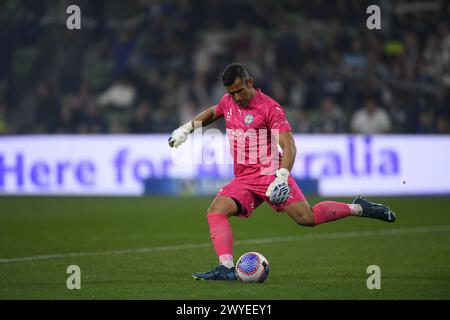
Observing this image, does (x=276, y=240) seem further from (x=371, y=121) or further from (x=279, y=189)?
A: (x=371, y=121)

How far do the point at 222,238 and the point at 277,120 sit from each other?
3.78 feet

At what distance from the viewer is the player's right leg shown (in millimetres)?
8453

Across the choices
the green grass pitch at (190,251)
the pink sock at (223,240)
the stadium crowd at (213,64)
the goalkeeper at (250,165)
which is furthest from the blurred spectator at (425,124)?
the pink sock at (223,240)

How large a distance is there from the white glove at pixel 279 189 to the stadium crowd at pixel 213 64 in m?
11.2

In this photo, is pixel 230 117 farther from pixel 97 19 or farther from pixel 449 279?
pixel 97 19

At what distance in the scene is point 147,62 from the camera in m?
21.7

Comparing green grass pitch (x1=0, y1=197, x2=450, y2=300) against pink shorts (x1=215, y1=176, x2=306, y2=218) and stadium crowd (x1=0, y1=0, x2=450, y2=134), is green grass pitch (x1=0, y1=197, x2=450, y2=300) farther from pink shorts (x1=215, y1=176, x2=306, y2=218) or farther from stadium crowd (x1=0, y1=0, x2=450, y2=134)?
stadium crowd (x1=0, y1=0, x2=450, y2=134)

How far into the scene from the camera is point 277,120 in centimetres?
869

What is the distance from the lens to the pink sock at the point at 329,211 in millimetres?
8914

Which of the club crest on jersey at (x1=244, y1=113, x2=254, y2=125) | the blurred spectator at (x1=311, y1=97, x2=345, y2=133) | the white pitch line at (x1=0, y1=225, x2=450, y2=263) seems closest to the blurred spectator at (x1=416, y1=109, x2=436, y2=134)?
the blurred spectator at (x1=311, y1=97, x2=345, y2=133)

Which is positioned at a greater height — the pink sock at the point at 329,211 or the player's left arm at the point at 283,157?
the player's left arm at the point at 283,157

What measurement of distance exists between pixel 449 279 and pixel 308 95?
1222 cm

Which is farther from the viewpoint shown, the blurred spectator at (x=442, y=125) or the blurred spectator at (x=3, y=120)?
the blurred spectator at (x=3, y=120)

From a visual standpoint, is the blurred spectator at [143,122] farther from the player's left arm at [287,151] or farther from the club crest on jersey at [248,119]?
the player's left arm at [287,151]
